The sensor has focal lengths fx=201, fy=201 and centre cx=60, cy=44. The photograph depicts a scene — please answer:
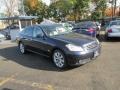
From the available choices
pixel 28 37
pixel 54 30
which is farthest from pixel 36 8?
pixel 54 30

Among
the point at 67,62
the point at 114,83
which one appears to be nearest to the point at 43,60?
the point at 67,62

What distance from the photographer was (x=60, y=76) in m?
6.29

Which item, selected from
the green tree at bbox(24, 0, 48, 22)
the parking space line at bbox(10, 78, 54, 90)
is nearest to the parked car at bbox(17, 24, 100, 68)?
the parking space line at bbox(10, 78, 54, 90)

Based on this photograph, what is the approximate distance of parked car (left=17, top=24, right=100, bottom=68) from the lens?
662 cm

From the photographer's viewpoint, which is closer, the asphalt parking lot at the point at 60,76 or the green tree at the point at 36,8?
the asphalt parking lot at the point at 60,76

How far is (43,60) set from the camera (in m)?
8.55

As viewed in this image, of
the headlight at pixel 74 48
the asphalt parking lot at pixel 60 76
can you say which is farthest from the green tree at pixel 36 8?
the headlight at pixel 74 48

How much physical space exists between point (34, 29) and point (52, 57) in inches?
78.9

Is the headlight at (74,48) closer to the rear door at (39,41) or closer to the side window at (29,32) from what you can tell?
the rear door at (39,41)

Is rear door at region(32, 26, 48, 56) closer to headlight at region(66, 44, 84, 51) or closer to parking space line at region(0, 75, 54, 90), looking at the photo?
headlight at region(66, 44, 84, 51)

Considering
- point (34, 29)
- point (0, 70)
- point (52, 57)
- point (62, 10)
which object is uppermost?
point (62, 10)

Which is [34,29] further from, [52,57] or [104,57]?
[104,57]

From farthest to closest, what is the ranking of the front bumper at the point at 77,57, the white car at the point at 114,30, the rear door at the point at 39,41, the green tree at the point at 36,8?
the green tree at the point at 36,8
the white car at the point at 114,30
the rear door at the point at 39,41
the front bumper at the point at 77,57

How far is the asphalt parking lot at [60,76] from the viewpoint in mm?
5449
